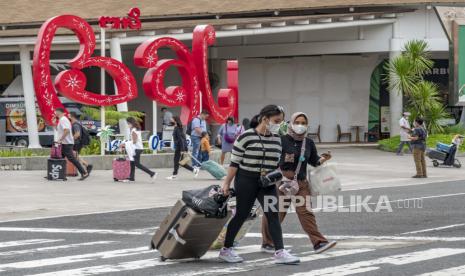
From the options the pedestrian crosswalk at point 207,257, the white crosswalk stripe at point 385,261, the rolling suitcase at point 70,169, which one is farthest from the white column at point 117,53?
the white crosswalk stripe at point 385,261

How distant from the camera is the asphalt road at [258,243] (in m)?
12.2

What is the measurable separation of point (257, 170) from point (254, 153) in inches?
7.6

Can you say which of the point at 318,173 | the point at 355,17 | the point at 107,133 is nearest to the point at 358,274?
the point at 318,173

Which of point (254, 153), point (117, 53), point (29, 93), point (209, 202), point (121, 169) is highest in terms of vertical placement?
point (117, 53)

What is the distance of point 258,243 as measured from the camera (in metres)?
14.8

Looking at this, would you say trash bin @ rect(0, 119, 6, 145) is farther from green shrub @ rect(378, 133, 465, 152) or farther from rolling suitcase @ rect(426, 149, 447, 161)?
rolling suitcase @ rect(426, 149, 447, 161)

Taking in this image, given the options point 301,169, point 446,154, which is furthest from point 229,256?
point 446,154

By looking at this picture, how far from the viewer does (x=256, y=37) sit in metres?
46.1

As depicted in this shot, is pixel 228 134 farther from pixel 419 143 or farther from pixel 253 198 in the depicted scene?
pixel 253 198

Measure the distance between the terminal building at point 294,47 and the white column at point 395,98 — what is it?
4 centimetres

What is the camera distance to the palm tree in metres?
42.0

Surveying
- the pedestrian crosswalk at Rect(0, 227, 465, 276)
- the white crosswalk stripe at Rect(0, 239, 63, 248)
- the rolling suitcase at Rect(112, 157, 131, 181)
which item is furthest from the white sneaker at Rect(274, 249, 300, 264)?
the rolling suitcase at Rect(112, 157, 131, 181)

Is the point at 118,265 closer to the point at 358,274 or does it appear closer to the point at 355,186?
the point at 358,274

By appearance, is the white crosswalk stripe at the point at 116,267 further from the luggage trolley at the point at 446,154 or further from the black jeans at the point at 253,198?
the luggage trolley at the point at 446,154
